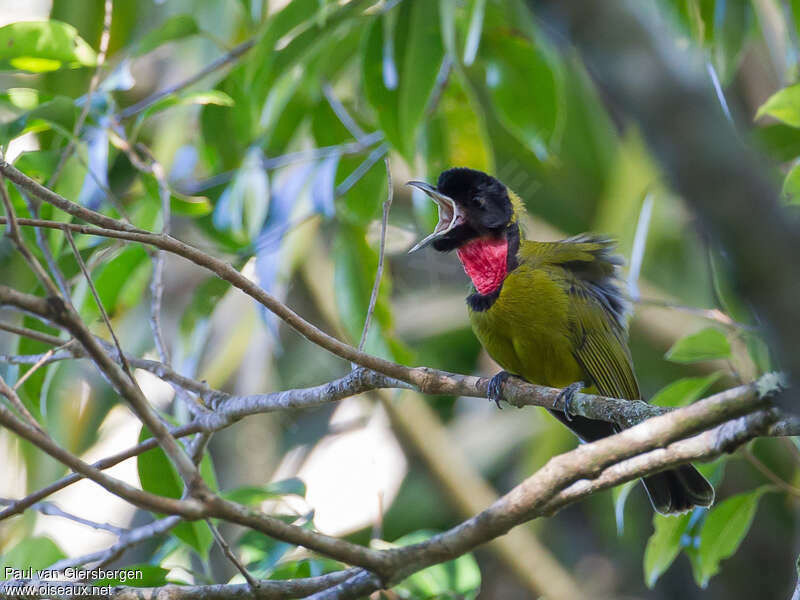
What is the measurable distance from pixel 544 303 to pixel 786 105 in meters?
0.93

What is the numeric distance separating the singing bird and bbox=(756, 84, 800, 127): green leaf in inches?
32.3

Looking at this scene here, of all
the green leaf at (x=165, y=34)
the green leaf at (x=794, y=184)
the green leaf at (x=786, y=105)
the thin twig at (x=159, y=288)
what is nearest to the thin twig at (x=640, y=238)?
the green leaf at (x=786, y=105)

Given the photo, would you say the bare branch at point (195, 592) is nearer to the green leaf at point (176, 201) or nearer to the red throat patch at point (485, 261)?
the green leaf at point (176, 201)

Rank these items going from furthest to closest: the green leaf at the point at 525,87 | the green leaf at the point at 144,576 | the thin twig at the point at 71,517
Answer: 1. the green leaf at the point at 525,87
2. the green leaf at the point at 144,576
3. the thin twig at the point at 71,517

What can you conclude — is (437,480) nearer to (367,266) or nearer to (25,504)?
(367,266)

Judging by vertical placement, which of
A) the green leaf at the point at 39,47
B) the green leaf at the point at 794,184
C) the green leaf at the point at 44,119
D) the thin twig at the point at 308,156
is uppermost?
the green leaf at the point at 39,47

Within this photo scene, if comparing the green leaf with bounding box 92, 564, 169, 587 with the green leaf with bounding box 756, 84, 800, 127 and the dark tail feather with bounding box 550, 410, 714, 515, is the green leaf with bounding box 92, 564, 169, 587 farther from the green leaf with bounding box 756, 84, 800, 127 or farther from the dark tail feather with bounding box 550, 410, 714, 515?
the green leaf with bounding box 756, 84, 800, 127

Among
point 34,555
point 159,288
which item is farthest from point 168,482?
point 159,288

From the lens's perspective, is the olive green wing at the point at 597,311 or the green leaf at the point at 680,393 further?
the olive green wing at the point at 597,311

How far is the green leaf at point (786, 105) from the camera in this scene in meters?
2.56

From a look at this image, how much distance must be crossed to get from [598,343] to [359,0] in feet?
4.65

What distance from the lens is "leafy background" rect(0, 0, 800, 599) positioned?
268cm

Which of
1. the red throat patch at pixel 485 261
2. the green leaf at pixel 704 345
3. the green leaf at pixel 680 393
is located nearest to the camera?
the green leaf at pixel 704 345

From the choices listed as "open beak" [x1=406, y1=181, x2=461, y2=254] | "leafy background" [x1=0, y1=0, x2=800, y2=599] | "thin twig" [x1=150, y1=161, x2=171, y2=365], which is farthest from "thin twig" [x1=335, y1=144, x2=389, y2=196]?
"thin twig" [x1=150, y1=161, x2=171, y2=365]
